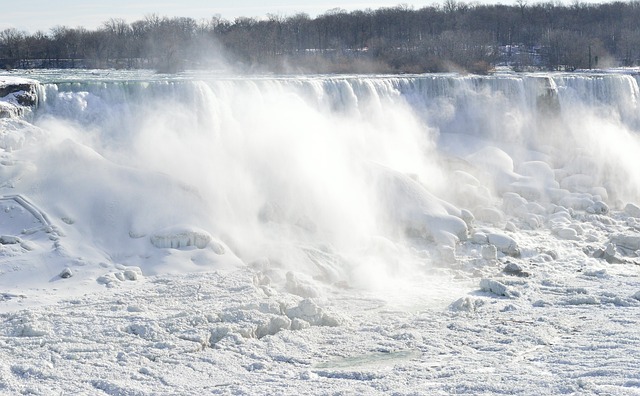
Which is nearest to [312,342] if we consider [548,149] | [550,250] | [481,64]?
[550,250]

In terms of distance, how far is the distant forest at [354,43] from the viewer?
3722 cm

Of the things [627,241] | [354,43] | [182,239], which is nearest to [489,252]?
[627,241]

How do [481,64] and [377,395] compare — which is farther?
[481,64]

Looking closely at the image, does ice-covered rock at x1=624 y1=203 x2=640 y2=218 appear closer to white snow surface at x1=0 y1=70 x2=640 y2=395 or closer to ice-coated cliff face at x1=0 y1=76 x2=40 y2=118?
white snow surface at x1=0 y1=70 x2=640 y2=395

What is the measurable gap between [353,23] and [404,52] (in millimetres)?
12570

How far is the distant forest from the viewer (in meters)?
37.2

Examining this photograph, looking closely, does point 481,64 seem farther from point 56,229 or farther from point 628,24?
point 56,229

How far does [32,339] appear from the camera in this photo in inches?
434

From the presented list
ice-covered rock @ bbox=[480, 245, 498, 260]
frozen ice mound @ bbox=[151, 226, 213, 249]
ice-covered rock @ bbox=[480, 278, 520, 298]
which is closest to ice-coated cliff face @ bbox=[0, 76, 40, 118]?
frozen ice mound @ bbox=[151, 226, 213, 249]

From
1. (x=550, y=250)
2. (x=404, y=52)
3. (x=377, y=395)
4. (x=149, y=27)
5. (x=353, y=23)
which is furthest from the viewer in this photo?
(x=353, y=23)

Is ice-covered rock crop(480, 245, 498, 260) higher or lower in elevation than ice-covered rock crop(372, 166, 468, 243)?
lower

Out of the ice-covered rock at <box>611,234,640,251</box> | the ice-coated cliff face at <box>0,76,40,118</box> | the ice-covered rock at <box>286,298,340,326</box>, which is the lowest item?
the ice-covered rock at <box>611,234,640,251</box>

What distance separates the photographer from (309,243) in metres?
16.0

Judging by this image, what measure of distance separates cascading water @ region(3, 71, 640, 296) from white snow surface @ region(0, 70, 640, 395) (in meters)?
0.06
